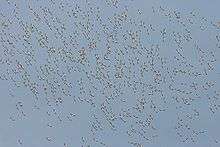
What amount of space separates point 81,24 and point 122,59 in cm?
86

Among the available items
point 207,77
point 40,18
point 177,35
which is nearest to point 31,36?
point 40,18

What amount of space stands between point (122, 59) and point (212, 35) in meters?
1.37

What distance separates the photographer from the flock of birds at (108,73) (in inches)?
289

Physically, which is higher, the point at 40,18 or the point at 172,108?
the point at 40,18

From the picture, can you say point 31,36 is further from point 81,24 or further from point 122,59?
point 122,59

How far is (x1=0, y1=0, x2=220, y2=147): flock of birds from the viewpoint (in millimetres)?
7336

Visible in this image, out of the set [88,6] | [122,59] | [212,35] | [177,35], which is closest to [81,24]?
[88,6]

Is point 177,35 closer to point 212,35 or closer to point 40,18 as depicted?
point 212,35

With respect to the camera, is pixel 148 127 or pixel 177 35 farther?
pixel 177 35

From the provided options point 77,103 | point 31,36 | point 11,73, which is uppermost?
point 31,36

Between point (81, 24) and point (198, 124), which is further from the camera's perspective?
point (81, 24)

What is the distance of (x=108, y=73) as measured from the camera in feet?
25.3

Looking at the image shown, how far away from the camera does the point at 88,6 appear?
814cm

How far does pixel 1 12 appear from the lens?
26.8 ft
